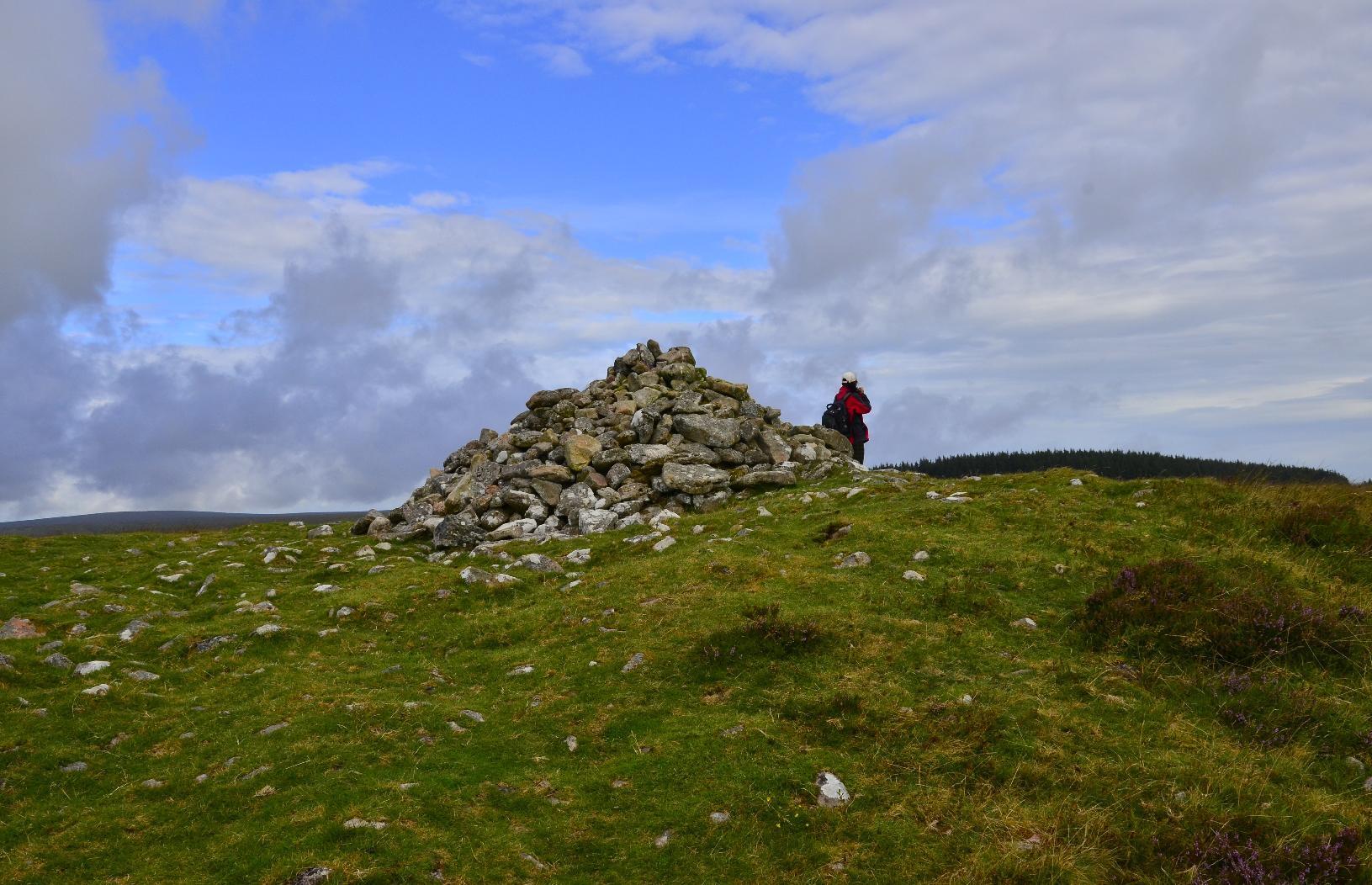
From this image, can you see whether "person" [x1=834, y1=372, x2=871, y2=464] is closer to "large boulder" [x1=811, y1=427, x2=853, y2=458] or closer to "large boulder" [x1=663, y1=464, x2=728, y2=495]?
"large boulder" [x1=811, y1=427, x2=853, y2=458]

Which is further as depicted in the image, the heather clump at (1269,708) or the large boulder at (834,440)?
the large boulder at (834,440)

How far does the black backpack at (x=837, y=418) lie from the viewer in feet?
99.6

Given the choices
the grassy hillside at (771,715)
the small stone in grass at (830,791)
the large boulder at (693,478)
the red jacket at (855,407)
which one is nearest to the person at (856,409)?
the red jacket at (855,407)

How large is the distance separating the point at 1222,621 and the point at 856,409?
738 inches

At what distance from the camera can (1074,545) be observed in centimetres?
1525

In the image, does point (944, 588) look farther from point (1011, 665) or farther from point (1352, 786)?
point (1352, 786)

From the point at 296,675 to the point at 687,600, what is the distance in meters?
6.10

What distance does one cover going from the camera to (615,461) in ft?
85.3

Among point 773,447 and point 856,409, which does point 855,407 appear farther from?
point 773,447

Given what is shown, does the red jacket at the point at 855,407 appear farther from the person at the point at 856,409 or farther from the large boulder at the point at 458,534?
the large boulder at the point at 458,534

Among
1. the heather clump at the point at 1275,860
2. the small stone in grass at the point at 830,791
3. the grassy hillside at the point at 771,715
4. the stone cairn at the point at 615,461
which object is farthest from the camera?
the stone cairn at the point at 615,461

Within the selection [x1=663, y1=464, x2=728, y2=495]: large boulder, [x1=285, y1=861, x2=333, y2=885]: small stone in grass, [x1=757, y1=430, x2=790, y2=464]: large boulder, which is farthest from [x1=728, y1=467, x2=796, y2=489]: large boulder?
[x1=285, y1=861, x2=333, y2=885]: small stone in grass

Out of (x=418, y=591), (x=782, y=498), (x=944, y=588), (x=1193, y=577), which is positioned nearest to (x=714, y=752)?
(x=944, y=588)

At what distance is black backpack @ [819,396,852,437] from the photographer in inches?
Result: 1195
